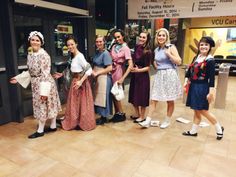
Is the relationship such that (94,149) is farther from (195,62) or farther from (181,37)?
(181,37)

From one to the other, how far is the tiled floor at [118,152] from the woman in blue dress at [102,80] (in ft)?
0.88

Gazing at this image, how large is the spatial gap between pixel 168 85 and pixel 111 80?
2.75 feet

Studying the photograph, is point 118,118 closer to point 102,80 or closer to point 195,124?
point 102,80

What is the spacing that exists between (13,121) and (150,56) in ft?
7.79

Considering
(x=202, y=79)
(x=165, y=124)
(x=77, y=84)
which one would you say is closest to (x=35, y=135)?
(x=77, y=84)

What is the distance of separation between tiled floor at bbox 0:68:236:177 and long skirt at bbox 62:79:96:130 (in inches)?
4.6

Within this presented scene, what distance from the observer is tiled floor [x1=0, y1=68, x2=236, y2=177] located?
2.10m

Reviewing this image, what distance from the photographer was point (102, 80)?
3092 mm

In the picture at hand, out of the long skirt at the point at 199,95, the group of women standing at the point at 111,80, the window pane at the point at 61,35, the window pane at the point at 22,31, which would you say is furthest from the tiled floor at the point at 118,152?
the window pane at the point at 61,35

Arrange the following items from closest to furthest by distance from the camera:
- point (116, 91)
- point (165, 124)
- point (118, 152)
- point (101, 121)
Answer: point (118, 152)
point (116, 91)
point (165, 124)
point (101, 121)

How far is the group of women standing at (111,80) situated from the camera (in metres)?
2.60

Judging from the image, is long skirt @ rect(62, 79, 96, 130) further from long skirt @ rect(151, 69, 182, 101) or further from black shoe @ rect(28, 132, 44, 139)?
long skirt @ rect(151, 69, 182, 101)

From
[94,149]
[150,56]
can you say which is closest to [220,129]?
[150,56]

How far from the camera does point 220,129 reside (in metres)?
2.76
